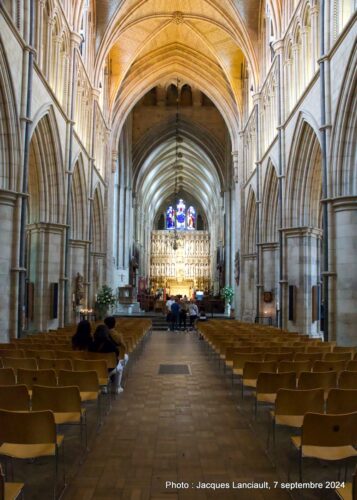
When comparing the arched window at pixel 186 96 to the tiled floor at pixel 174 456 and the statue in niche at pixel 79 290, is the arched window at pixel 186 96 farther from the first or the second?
the tiled floor at pixel 174 456

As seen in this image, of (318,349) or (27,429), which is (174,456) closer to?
(27,429)

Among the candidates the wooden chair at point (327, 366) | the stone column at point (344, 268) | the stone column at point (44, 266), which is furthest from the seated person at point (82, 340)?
the stone column at point (44, 266)

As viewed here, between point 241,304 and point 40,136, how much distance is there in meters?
15.7

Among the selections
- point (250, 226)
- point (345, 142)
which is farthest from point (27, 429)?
point (250, 226)

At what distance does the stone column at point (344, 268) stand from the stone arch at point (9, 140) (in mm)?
8185

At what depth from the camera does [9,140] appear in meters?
12.5

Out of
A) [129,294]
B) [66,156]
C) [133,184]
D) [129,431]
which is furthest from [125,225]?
[129,431]

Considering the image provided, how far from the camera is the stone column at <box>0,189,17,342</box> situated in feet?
40.1

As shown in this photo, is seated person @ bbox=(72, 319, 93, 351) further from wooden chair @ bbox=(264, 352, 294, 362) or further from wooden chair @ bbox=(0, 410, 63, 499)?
wooden chair @ bbox=(0, 410, 63, 499)

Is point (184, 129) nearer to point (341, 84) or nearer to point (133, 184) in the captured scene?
point (133, 184)

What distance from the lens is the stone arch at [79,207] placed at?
2212 cm

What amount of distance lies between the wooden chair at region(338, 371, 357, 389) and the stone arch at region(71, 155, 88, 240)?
17.8m

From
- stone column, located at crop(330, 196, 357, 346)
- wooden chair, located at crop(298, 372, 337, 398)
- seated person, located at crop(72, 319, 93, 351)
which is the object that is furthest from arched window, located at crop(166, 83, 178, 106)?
wooden chair, located at crop(298, 372, 337, 398)

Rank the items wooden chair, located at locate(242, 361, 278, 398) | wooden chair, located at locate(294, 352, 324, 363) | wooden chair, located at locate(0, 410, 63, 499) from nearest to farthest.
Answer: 1. wooden chair, located at locate(0, 410, 63, 499)
2. wooden chair, located at locate(242, 361, 278, 398)
3. wooden chair, located at locate(294, 352, 324, 363)
